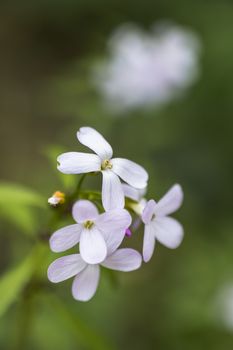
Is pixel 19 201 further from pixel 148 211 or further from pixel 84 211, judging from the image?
pixel 148 211

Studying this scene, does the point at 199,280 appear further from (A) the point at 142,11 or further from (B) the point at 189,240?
(A) the point at 142,11

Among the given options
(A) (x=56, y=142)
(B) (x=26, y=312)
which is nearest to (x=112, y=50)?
(A) (x=56, y=142)

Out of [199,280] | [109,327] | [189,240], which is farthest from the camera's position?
[189,240]

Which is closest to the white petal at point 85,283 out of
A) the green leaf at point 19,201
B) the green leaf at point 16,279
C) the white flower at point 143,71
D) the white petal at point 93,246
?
the white petal at point 93,246

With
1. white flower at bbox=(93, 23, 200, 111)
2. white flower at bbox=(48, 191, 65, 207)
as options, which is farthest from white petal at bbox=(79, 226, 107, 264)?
white flower at bbox=(93, 23, 200, 111)

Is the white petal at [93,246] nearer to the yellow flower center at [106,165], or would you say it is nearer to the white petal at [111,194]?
the white petal at [111,194]

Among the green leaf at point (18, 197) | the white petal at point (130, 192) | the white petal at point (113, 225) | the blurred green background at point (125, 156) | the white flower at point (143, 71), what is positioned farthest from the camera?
the white flower at point (143, 71)
